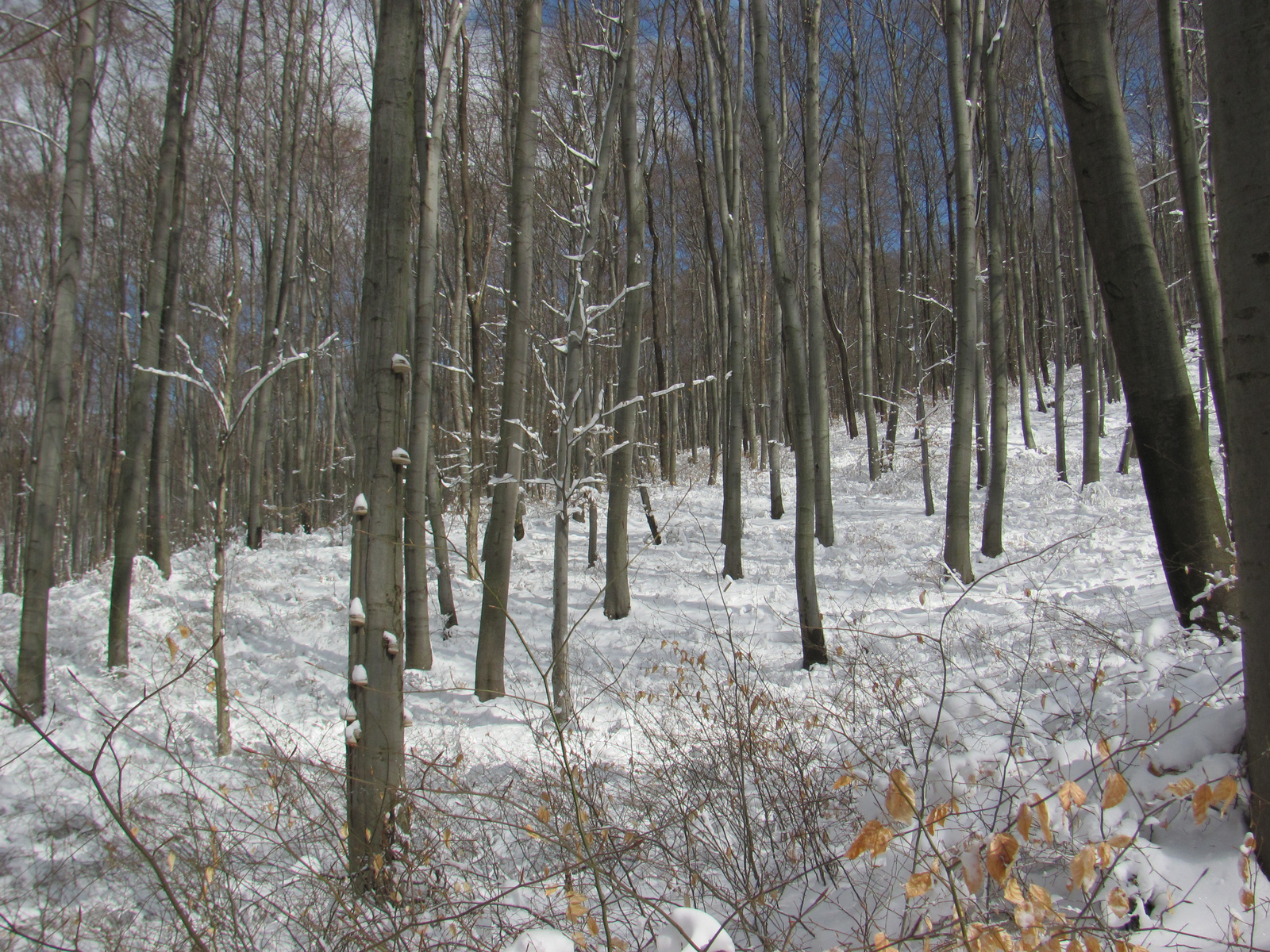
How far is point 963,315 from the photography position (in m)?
8.51

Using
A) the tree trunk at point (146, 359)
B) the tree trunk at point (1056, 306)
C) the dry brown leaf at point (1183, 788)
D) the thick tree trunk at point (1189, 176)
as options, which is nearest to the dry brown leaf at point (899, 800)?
the dry brown leaf at point (1183, 788)

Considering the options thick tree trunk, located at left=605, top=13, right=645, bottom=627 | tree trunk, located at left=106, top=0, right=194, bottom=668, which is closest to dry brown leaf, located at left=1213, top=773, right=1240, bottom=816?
thick tree trunk, located at left=605, top=13, right=645, bottom=627

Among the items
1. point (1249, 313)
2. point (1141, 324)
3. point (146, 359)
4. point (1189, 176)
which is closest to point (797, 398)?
point (1141, 324)

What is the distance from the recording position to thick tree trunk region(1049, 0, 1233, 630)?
344 cm

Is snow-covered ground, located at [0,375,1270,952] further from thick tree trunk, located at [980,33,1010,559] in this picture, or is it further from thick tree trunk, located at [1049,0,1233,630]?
thick tree trunk, located at [980,33,1010,559]

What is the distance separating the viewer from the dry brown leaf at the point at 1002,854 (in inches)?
59.4

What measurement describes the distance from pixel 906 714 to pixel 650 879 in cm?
158

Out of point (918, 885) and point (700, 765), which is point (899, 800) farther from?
point (700, 765)

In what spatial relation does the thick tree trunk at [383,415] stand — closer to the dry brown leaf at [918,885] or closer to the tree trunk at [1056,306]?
the dry brown leaf at [918,885]

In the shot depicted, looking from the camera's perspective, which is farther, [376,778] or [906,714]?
[906,714]

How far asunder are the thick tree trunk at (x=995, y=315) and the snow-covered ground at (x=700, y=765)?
2.30 ft

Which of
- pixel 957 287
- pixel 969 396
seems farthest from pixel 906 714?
pixel 957 287

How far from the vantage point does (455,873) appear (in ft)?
10.4

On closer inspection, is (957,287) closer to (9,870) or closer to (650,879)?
(650,879)
